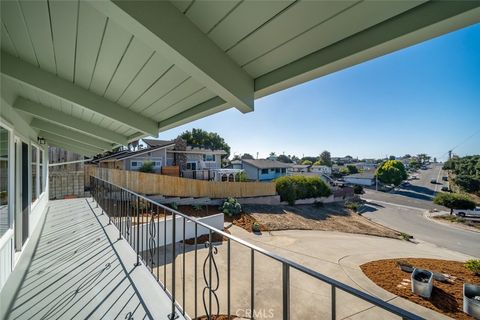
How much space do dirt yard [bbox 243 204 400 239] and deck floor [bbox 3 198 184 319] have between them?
7.90m

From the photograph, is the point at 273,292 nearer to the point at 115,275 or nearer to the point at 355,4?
the point at 115,275

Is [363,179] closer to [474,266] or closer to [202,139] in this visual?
[202,139]

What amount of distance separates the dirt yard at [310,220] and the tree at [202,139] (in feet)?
69.6

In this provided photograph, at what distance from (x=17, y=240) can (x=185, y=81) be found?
3134mm

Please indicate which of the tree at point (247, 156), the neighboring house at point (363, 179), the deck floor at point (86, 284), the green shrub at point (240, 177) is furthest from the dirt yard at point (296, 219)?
the tree at point (247, 156)

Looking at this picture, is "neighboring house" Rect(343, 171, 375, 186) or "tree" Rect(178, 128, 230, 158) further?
"neighboring house" Rect(343, 171, 375, 186)

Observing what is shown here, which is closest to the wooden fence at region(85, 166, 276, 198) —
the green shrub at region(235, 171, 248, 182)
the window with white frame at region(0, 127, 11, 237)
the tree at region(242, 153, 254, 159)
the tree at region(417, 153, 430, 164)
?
the green shrub at region(235, 171, 248, 182)

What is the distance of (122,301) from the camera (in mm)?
1918

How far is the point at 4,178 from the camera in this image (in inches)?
98.0

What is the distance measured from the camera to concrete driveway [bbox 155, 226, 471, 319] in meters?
4.50

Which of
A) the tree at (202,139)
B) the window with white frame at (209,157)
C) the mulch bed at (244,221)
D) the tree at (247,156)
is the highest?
the tree at (202,139)

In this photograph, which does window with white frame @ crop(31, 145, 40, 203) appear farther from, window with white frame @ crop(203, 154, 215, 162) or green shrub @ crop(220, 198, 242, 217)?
window with white frame @ crop(203, 154, 215, 162)

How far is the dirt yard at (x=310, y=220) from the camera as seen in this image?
11.2m

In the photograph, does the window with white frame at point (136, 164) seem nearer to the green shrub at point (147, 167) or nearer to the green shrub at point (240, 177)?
the green shrub at point (147, 167)
